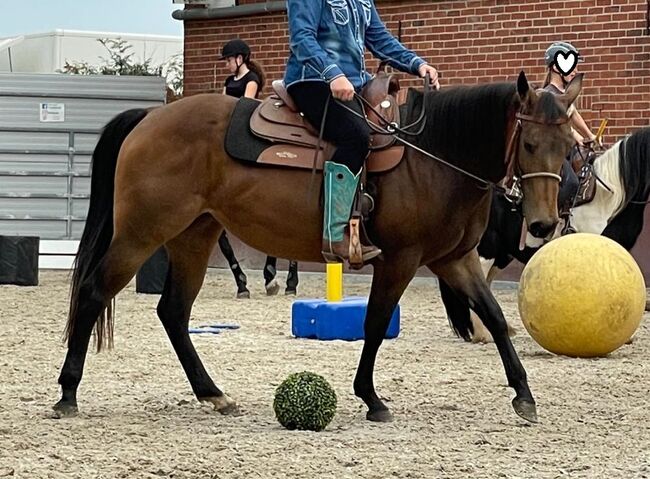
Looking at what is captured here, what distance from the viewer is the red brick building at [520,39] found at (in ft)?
48.3

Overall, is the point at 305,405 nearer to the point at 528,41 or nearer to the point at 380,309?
the point at 380,309

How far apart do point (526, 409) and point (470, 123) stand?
5.05ft

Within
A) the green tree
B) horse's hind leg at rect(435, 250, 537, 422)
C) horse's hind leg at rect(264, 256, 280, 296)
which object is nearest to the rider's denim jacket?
horse's hind leg at rect(435, 250, 537, 422)

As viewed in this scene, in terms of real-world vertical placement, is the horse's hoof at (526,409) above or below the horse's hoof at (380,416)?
above

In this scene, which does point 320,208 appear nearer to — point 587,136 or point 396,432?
point 396,432

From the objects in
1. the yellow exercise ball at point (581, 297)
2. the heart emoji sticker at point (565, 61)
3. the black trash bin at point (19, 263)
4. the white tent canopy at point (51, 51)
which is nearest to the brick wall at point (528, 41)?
the black trash bin at point (19, 263)

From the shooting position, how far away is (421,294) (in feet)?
49.5

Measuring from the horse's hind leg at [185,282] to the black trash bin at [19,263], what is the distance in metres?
9.11

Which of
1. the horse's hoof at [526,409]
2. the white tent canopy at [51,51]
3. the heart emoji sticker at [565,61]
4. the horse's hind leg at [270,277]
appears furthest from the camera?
the white tent canopy at [51,51]

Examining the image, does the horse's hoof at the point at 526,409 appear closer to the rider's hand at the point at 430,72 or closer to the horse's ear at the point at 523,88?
the horse's ear at the point at 523,88

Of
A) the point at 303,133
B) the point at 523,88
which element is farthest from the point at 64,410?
the point at 523,88

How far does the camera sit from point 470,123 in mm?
6898

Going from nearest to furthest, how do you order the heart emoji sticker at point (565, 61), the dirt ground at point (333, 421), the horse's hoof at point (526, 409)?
the dirt ground at point (333, 421), the horse's hoof at point (526, 409), the heart emoji sticker at point (565, 61)

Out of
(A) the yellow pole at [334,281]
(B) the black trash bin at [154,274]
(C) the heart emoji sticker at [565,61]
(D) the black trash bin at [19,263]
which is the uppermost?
(C) the heart emoji sticker at [565,61]
